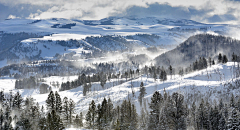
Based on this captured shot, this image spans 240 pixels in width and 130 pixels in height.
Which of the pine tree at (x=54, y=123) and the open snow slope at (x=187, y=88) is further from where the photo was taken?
the open snow slope at (x=187, y=88)

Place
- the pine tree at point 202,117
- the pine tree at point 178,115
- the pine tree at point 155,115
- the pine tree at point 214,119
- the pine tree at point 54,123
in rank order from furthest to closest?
1. the pine tree at point 202,117
2. the pine tree at point 214,119
3. the pine tree at point 54,123
4. the pine tree at point 155,115
5. the pine tree at point 178,115

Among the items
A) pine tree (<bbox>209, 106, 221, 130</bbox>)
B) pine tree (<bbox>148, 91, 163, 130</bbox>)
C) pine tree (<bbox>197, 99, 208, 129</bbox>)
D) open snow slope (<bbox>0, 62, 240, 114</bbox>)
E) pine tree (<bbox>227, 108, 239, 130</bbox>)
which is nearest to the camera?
pine tree (<bbox>227, 108, 239, 130</bbox>)

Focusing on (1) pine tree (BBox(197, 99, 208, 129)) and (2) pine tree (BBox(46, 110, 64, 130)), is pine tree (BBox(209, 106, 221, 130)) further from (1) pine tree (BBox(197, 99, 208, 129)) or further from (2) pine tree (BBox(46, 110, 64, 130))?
(2) pine tree (BBox(46, 110, 64, 130))

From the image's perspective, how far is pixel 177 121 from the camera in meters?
49.5

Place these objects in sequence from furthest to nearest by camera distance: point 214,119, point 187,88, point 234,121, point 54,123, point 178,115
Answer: point 187,88 < point 214,119 < point 54,123 < point 178,115 < point 234,121

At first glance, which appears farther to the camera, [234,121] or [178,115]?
[178,115]

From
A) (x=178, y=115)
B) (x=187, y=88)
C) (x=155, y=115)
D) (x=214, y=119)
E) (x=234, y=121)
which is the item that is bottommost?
(x=214, y=119)

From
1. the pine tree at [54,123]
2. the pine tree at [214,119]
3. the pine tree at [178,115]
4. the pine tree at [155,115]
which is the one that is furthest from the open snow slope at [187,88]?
the pine tree at [54,123]

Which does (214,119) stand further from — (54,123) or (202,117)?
(54,123)

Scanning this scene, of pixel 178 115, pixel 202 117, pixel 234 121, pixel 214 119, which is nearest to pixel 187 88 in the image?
pixel 202 117

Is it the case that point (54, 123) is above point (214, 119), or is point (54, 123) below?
above

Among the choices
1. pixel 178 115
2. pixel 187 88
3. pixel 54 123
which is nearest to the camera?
pixel 178 115

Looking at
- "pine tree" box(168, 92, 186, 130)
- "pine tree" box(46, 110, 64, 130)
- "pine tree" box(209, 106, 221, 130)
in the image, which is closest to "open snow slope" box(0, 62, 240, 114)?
"pine tree" box(209, 106, 221, 130)

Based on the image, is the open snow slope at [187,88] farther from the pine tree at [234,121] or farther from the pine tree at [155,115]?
the pine tree at [234,121]
